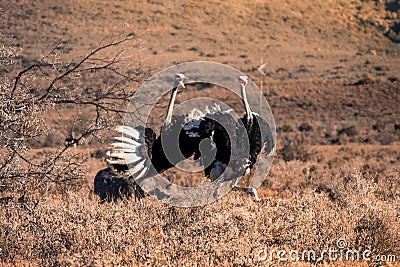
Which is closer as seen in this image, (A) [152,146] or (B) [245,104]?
(A) [152,146]

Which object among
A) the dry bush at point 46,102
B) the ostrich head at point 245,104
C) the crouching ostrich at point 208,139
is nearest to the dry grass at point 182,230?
the dry bush at point 46,102

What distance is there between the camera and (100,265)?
5074 millimetres

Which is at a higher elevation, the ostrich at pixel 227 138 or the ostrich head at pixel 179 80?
the ostrich head at pixel 179 80

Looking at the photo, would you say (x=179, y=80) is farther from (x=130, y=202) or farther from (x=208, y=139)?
(x=130, y=202)

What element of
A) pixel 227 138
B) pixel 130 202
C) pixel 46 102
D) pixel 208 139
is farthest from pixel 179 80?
pixel 46 102

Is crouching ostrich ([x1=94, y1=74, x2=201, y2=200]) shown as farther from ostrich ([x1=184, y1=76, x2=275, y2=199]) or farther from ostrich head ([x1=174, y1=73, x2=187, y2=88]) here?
ostrich ([x1=184, y1=76, x2=275, y2=199])

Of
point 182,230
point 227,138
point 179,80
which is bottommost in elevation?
point 182,230

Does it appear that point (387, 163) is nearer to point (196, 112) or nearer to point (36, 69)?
point (196, 112)

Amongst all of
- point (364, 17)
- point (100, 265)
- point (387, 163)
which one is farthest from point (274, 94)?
point (100, 265)

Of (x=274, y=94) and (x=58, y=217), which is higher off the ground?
(x=58, y=217)

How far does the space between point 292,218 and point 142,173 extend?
2054 millimetres

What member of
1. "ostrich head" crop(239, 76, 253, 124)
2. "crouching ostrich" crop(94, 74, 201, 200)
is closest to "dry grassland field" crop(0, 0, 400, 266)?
"crouching ostrich" crop(94, 74, 201, 200)

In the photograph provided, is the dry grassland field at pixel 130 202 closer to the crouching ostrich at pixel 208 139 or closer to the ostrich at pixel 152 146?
the ostrich at pixel 152 146

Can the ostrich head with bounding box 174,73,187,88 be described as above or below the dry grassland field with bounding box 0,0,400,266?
above
